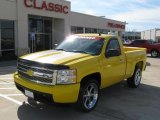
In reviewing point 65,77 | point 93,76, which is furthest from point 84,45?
point 65,77

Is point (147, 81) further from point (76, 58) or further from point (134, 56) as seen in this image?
point (76, 58)

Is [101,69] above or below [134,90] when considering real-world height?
above

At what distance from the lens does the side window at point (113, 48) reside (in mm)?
7536

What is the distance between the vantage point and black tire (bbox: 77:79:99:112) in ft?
21.1

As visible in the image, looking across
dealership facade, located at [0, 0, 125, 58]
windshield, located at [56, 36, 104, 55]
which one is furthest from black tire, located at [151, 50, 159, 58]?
windshield, located at [56, 36, 104, 55]

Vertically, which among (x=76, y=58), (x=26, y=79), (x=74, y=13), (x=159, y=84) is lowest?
(x=159, y=84)

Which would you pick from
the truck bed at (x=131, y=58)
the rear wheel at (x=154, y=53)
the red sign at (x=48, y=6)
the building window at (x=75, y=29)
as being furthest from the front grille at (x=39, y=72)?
the building window at (x=75, y=29)

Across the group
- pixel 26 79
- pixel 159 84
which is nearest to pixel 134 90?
pixel 159 84

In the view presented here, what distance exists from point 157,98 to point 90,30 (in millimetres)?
27903

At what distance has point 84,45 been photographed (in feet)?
25.2

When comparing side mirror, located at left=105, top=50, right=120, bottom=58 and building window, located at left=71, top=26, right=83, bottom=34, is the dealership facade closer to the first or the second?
building window, located at left=71, top=26, right=83, bottom=34

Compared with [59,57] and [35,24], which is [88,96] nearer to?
[59,57]

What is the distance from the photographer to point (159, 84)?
10.8 m

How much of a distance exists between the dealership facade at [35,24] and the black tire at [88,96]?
51.3 ft
